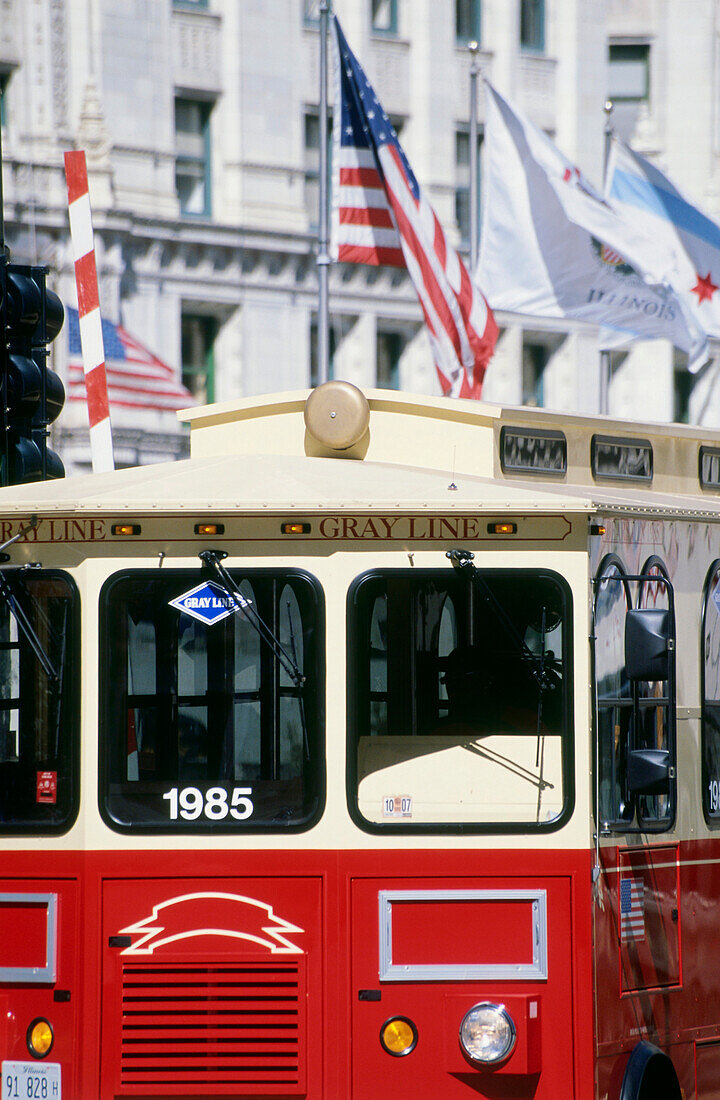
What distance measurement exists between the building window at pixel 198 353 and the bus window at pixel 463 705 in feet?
79.1

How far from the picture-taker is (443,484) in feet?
19.8

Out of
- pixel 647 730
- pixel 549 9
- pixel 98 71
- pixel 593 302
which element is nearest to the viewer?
pixel 647 730

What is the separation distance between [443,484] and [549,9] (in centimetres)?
3028

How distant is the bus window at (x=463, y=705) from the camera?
5859 millimetres

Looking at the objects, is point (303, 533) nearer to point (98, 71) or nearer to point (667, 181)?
point (667, 181)

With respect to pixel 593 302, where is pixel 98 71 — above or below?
above

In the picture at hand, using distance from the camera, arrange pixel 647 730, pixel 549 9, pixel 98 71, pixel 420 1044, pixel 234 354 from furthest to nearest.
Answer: pixel 549 9, pixel 234 354, pixel 98 71, pixel 647 730, pixel 420 1044

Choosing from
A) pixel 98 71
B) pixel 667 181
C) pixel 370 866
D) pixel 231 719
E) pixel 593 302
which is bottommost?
pixel 370 866

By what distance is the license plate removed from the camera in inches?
227

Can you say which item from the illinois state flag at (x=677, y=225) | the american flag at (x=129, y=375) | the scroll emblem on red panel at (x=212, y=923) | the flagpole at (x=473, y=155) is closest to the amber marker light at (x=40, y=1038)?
the scroll emblem on red panel at (x=212, y=923)

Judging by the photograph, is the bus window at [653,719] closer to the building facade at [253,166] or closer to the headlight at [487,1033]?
the headlight at [487,1033]

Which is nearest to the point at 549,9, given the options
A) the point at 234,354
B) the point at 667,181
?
the point at 234,354

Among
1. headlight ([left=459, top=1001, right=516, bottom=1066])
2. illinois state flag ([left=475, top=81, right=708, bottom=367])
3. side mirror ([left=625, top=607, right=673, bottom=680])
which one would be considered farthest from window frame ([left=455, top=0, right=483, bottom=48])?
headlight ([left=459, top=1001, right=516, bottom=1066])

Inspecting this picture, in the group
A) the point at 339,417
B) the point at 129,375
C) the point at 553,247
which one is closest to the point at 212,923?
the point at 339,417
